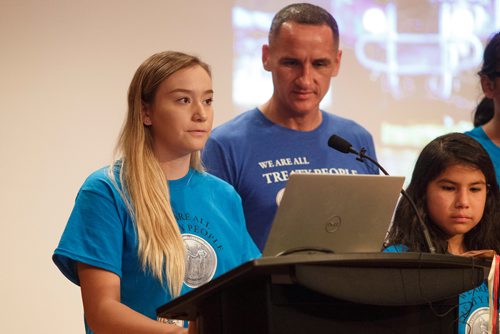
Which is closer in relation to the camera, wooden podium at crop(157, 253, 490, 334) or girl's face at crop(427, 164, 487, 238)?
wooden podium at crop(157, 253, 490, 334)

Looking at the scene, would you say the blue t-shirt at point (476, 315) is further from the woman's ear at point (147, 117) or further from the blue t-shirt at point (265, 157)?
the woman's ear at point (147, 117)

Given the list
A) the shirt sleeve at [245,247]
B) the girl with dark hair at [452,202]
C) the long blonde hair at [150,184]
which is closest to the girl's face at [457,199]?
the girl with dark hair at [452,202]

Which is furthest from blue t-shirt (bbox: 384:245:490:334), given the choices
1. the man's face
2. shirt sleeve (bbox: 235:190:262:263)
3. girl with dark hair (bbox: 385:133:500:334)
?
the man's face

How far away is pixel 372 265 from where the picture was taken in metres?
1.40

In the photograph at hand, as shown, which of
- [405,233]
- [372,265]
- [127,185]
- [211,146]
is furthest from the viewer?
[211,146]

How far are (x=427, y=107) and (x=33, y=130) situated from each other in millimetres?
2113

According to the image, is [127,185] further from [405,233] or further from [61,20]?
[61,20]

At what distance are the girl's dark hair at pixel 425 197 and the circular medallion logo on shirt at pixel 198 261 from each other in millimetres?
804

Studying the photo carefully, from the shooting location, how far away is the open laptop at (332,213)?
1559 millimetres

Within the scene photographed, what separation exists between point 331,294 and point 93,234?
777 millimetres

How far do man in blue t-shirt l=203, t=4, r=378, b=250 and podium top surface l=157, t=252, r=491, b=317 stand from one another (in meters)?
1.39

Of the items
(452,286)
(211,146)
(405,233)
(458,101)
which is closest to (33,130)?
(211,146)

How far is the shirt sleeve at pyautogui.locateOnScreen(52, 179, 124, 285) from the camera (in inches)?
75.7

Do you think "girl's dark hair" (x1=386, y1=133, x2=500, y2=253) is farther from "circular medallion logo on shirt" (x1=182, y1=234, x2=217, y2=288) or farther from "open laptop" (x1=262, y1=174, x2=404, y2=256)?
"open laptop" (x1=262, y1=174, x2=404, y2=256)
